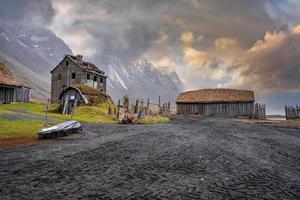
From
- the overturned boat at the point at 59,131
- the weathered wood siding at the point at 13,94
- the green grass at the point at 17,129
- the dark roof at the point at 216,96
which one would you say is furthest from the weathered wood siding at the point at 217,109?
the overturned boat at the point at 59,131

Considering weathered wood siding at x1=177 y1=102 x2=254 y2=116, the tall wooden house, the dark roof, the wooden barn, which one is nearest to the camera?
weathered wood siding at x1=177 y1=102 x2=254 y2=116

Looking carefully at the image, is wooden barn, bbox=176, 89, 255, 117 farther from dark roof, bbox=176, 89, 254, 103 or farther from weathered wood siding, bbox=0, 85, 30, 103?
weathered wood siding, bbox=0, 85, 30, 103

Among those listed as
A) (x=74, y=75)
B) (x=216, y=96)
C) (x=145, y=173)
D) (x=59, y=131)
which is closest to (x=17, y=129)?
(x=59, y=131)

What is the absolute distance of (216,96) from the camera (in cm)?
5872

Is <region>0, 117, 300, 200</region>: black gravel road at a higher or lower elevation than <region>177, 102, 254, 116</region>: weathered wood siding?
lower

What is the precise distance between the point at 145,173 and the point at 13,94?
45.3 metres

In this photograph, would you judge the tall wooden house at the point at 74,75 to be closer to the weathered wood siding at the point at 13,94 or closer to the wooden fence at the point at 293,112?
the weathered wood siding at the point at 13,94

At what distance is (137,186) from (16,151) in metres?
7.40

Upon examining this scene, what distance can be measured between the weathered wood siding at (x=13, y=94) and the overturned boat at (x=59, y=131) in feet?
103

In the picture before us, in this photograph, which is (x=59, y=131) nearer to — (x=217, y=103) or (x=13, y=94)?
(x=13, y=94)

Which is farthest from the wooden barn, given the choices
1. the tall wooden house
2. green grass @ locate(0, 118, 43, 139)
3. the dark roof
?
green grass @ locate(0, 118, 43, 139)

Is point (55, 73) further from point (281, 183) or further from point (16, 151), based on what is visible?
point (281, 183)

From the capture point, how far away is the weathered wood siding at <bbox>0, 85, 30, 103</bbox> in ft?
150

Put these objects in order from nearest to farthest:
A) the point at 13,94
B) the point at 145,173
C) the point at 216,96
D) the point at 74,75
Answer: the point at 145,173
the point at 13,94
the point at 216,96
the point at 74,75
